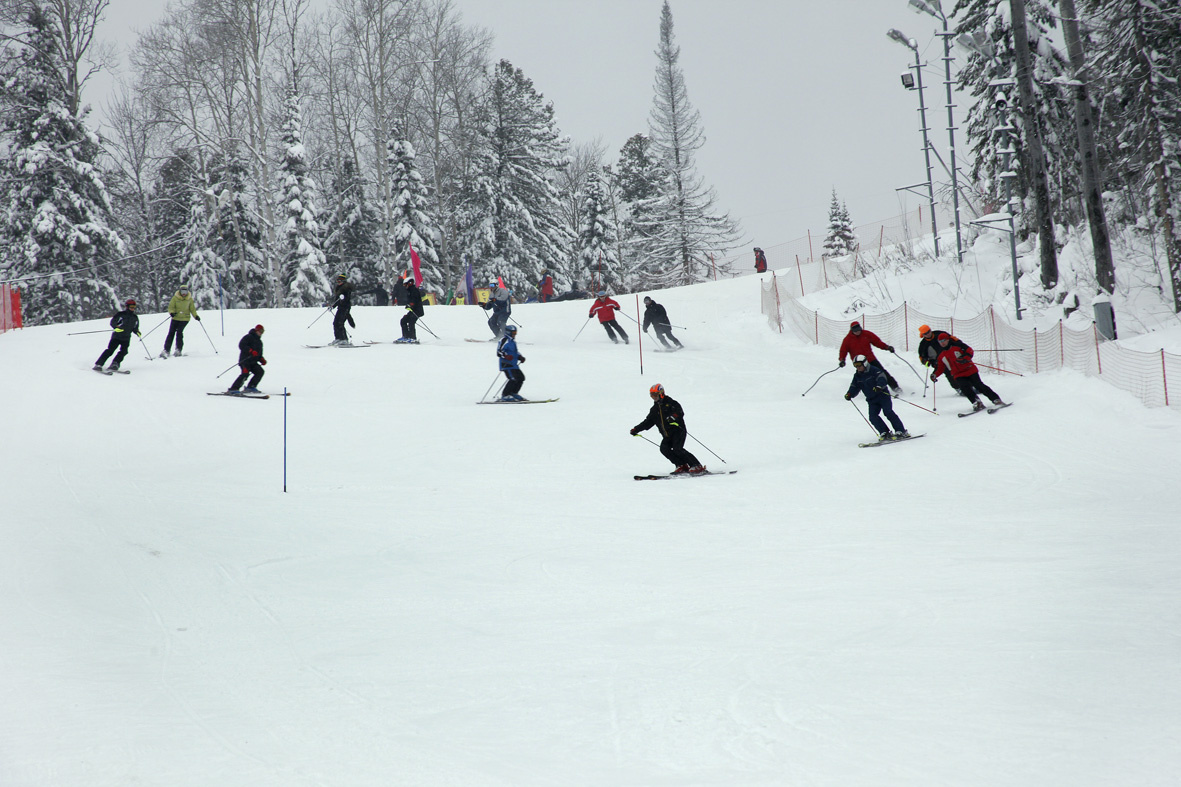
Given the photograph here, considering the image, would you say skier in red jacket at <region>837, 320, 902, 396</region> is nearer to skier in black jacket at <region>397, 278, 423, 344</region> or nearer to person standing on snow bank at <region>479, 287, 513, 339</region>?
person standing on snow bank at <region>479, 287, 513, 339</region>

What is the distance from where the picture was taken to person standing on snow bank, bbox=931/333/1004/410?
1255cm

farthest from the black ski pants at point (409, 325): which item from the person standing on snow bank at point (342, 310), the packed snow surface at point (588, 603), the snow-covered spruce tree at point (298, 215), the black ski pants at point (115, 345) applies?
the snow-covered spruce tree at point (298, 215)

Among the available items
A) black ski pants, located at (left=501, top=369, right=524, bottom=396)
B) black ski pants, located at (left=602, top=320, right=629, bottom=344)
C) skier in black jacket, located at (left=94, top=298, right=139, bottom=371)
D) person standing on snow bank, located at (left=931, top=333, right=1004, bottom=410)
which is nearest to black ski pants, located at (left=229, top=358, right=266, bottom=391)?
skier in black jacket, located at (left=94, top=298, right=139, bottom=371)

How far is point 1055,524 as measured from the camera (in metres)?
7.21

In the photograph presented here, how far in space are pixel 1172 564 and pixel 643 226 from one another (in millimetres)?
43638

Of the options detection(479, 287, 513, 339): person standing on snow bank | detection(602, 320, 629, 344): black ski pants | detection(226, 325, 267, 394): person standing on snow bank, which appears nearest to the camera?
detection(226, 325, 267, 394): person standing on snow bank

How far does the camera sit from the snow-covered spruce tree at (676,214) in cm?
4653

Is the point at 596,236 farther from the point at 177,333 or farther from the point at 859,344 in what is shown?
the point at 859,344

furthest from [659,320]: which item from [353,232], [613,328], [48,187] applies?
[353,232]

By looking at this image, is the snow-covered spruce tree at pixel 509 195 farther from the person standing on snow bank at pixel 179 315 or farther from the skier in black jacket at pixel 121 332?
the skier in black jacket at pixel 121 332

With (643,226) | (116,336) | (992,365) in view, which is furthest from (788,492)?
(643,226)

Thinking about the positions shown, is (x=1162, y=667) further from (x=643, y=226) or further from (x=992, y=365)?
(x=643, y=226)

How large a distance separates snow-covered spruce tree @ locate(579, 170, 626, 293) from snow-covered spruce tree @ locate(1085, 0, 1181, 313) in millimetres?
29816

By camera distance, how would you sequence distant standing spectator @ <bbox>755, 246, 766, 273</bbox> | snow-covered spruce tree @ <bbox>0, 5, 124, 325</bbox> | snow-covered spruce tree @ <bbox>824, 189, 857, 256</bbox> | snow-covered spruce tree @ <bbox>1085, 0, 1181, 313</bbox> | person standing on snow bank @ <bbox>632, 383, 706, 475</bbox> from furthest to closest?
snow-covered spruce tree @ <bbox>824, 189, 857, 256</bbox> < distant standing spectator @ <bbox>755, 246, 766, 273</bbox> < snow-covered spruce tree @ <bbox>0, 5, 124, 325</bbox> < snow-covered spruce tree @ <bbox>1085, 0, 1181, 313</bbox> < person standing on snow bank @ <bbox>632, 383, 706, 475</bbox>
